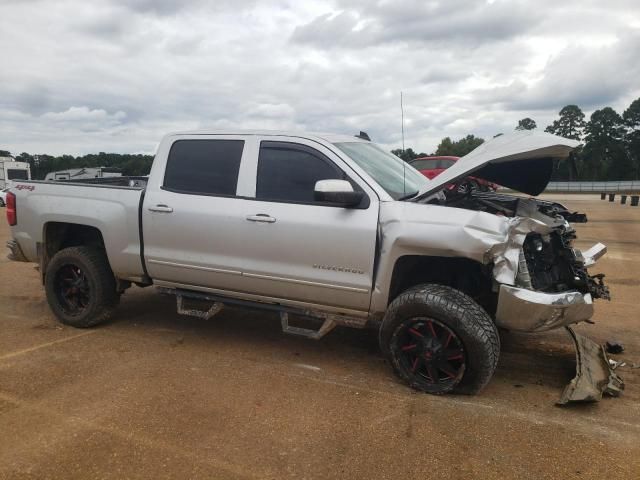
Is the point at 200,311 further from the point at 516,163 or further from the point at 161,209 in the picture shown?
the point at 516,163

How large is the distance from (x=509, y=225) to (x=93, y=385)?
323cm

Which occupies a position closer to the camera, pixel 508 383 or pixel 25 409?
pixel 25 409

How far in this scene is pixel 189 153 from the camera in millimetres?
4973

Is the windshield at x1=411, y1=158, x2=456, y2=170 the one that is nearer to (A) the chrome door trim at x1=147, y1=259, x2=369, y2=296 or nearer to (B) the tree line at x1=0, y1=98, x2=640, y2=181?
(A) the chrome door trim at x1=147, y1=259, x2=369, y2=296

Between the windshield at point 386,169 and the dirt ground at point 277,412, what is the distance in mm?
1490

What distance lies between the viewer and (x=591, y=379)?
400cm

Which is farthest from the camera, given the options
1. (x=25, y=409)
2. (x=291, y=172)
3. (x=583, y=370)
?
(x=291, y=172)

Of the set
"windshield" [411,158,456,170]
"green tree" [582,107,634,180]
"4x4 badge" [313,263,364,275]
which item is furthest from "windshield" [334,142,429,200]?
"green tree" [582,107,634,180]

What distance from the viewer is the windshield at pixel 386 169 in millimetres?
4414

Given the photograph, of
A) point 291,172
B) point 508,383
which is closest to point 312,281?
point 291,172

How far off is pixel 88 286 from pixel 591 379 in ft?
14.9

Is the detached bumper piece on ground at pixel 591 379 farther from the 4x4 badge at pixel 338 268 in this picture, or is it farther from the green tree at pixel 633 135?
the green tree at pixel 633 135

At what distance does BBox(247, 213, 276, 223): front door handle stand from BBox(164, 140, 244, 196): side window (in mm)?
347

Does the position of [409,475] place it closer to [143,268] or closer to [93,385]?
[93,385]
